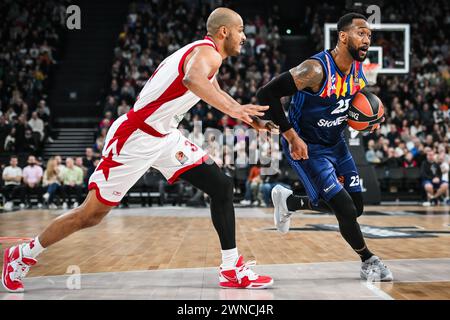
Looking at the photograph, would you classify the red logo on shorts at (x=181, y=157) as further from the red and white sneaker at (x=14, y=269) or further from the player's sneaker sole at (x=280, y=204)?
the player's sneaker sole at (x=280, y=204)

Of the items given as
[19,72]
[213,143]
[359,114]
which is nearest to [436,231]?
[359,114]

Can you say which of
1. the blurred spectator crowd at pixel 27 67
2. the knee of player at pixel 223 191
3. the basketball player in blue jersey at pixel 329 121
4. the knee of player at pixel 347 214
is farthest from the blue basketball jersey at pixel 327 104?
the blurred spectator crowd at pixel 27 67

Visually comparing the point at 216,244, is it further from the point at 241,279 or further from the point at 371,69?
the point at 371,69

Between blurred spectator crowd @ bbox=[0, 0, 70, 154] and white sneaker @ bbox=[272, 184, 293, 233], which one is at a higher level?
blurred spectator crowd @ bbox=[0, 0, 70, 154]

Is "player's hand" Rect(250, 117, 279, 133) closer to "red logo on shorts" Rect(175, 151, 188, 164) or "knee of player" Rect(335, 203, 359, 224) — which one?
"red logo on shorts" Rect(175, 151, 188, 164)

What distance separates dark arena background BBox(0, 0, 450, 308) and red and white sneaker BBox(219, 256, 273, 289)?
0.10 metres

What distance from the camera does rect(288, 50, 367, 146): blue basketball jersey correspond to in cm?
439

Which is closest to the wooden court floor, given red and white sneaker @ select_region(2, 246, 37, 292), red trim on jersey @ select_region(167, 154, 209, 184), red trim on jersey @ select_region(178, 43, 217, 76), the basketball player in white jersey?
red and white sneaker @ select_region(2, 246, 37, 292)

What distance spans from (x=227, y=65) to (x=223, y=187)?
48.8 ft

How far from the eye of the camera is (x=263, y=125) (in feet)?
13.7

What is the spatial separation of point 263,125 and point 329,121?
61 cm

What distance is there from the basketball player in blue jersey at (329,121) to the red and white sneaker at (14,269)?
1948 millimetres

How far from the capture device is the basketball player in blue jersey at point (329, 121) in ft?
13.9
